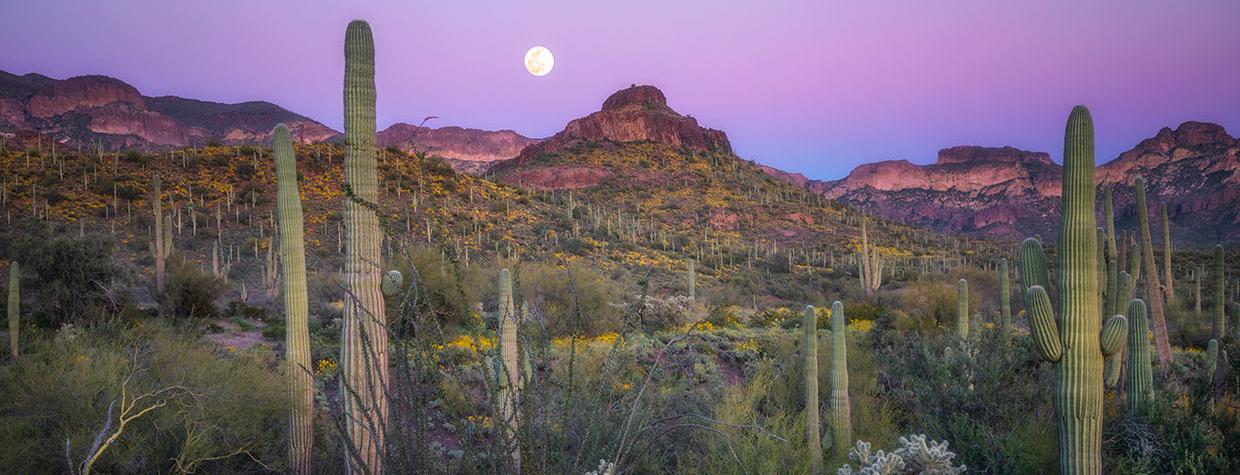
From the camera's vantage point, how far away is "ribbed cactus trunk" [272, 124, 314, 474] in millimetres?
6230

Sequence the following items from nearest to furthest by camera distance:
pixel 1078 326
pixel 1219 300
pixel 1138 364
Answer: pixel 1078 326
pixel 1138 364
pixel 1219 300

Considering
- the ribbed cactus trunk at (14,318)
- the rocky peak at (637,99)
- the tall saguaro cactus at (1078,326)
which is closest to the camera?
the tall saguaro cactus at (1078,326)

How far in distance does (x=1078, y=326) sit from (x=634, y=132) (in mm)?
76433

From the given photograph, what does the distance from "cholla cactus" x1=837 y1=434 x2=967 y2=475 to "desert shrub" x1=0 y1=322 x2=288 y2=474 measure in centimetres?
499

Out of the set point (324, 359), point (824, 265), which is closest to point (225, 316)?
point (324, 359)

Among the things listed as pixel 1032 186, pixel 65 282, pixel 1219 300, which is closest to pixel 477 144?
pixel 1032 186

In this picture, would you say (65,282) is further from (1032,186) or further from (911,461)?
(1032,186)

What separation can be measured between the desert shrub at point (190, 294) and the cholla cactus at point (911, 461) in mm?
15303

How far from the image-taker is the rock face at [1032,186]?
57.8 metres

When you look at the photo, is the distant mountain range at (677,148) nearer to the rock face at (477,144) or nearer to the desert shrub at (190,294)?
the rock face at (477,144)

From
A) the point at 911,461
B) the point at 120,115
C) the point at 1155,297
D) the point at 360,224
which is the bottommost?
the point at 911,461

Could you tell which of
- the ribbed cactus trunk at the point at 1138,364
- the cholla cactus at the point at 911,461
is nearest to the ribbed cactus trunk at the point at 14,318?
the cholla cactus at the point at 911,461

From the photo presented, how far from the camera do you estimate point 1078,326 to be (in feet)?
15.1

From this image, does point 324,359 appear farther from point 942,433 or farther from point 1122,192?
point 1122,192
